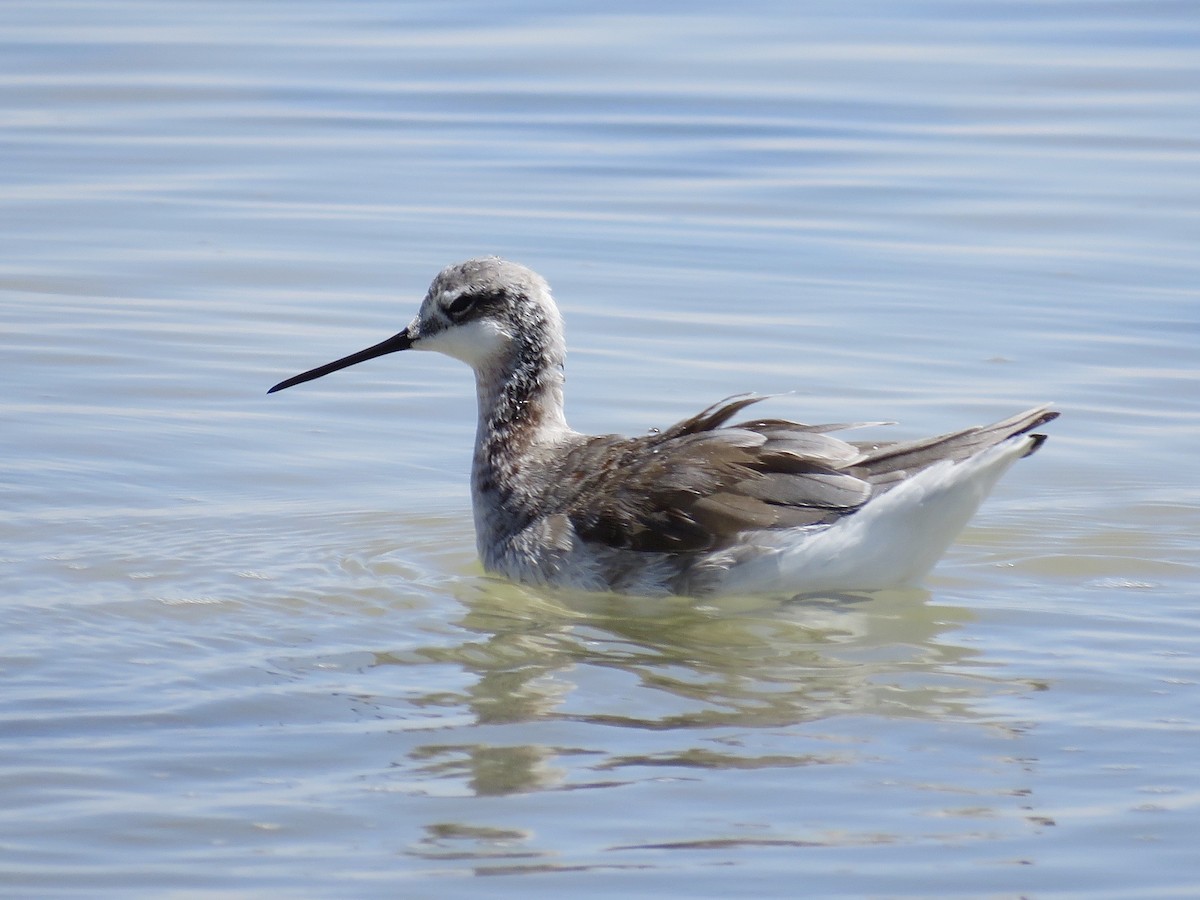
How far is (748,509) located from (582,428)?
267 cm

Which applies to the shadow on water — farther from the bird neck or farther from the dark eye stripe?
the dark eye stripe

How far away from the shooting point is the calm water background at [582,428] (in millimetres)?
5562

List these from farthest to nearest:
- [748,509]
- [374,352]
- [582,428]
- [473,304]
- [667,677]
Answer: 1. [582,428]
2. [374,352]
3. [473,304]
4. [748,509]
5. [667,677]

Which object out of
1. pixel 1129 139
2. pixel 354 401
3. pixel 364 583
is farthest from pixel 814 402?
pixel 1129 139

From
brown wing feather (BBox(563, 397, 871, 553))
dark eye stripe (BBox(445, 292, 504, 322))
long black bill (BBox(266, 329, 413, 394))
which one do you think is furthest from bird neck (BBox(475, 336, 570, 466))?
brown wing feather (BBox(563, 397, 871, 553))

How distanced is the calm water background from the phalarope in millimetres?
185

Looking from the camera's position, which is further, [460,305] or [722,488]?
[460,305]

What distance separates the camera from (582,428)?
411 inches

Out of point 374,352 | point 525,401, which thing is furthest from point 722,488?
point 374,352

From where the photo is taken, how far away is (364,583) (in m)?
8.09

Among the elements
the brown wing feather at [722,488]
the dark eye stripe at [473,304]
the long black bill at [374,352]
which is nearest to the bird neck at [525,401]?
the dark eye stripe at [473,304]

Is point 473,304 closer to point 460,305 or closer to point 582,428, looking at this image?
point 460,305

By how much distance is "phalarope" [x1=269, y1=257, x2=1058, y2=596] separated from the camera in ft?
25.6

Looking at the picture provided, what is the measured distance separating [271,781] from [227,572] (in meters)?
2.46
